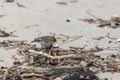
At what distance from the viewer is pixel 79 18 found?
→ 25.3ft

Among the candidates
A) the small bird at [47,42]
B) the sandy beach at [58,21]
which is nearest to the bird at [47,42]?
the small bird at [47,42]

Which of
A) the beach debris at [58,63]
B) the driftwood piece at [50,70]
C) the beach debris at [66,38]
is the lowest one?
the beach debris at [66,38]

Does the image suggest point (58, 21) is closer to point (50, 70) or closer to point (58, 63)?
point (58, 63)

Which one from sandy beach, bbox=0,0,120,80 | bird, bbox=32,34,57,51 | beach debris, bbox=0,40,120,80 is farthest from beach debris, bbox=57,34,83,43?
bird, bbox=32,34,57,51

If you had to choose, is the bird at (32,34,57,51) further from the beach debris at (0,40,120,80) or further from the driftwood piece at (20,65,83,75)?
the driftwood piece at (20,65,83,75)

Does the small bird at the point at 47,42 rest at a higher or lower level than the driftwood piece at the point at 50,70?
lower

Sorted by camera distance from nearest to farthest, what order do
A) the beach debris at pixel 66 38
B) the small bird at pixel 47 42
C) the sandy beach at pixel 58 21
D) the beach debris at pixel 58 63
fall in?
the beach debris at pixel 58 63, the small bird at pixel 47 42, the sandy beach at pixel 58 21, the beach debris at pixel 66 38

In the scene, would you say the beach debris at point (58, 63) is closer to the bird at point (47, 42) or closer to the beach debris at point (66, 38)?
the bird at point (47, 42)

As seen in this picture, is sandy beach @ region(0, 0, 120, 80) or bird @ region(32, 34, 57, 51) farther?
sandy beach @ region(0, 0, 120, 80)

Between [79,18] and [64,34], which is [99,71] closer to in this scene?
[64,34]

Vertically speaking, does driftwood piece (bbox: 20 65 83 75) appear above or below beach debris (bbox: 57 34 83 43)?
above

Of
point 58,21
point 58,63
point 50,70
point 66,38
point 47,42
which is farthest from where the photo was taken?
point 58,21

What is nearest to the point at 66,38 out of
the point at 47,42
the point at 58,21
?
the point at 58,21

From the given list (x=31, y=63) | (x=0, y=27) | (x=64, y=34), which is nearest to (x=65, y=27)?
(x=64, y=34)
